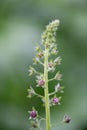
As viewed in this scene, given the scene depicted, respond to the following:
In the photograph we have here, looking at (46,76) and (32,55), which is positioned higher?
(32,55)

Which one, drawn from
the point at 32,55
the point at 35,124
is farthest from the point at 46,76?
the point at 32,55

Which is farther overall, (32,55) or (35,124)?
(32,55)

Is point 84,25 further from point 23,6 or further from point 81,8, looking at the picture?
point 23,6

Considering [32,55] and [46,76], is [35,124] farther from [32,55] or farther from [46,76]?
[32,55]

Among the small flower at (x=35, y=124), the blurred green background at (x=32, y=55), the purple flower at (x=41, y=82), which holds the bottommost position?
the small flower at (x=35, y=124)

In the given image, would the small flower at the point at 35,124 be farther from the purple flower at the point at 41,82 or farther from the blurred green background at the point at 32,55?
the blurred green background at the point at 32,55

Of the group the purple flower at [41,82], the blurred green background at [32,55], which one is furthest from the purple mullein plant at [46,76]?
the blurred green background at [32,55]

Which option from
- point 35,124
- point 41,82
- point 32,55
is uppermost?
point 32,55

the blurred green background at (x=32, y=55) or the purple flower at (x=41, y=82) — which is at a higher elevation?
the blurred green background at (x=32, y=55)

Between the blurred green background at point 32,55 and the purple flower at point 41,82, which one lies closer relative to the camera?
the purple flower at point 41,82
